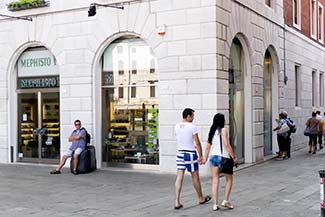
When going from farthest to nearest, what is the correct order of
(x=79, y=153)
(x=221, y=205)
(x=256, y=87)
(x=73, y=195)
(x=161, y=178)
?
(x=256, y=87)
(x=79, y=153)
(x=161, y=178)
(x=73, y=195)
(x=221, y=205)

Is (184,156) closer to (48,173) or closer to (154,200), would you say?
(154,200)

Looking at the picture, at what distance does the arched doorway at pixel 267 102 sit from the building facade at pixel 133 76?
4.5 inches

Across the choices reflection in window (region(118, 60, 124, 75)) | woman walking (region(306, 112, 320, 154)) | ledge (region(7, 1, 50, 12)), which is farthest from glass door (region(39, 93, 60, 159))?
woman walking (region(306, 112, 320, 154))

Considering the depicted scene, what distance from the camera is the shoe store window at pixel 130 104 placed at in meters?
14.9

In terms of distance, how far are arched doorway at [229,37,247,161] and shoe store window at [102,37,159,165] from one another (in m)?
2.55

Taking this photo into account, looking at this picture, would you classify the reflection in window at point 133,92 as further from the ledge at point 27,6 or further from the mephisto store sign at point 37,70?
the ledge at point 27,6

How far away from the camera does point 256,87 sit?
16.9 metres

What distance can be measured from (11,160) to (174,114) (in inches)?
263

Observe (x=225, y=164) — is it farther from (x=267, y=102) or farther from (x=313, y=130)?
(x=313, y=130)

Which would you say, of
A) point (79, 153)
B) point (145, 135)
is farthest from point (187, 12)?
point (79, 153)

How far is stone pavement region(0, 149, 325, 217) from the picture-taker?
29.3 ft

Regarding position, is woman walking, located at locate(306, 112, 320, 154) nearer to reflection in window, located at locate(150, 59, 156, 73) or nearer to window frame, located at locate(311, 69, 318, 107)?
window frame, located at locate(311, 69, 318, 107)

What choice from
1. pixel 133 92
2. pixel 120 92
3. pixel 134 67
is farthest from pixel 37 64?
pixel 133 92

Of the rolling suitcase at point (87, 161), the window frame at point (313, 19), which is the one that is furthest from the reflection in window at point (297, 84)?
the rolling suitcase at point (87, 161)
